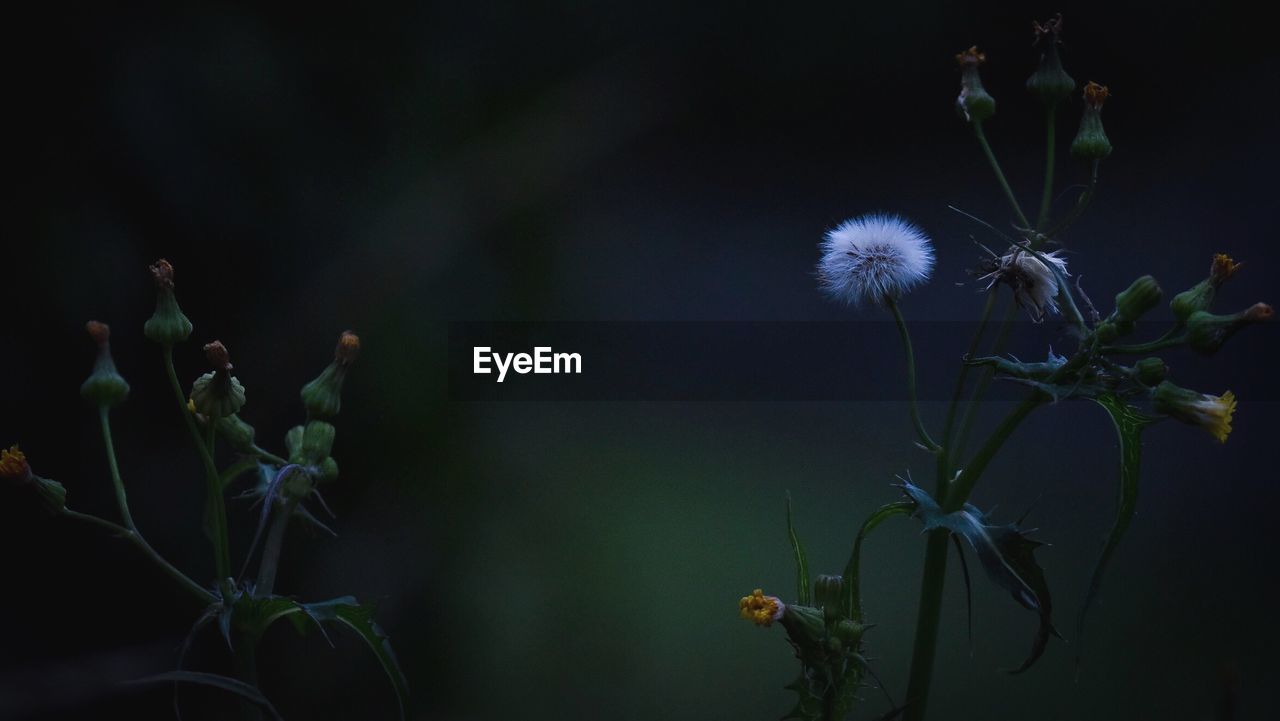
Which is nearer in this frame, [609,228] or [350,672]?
[350,672]

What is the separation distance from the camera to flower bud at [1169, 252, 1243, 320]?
56 centimetres

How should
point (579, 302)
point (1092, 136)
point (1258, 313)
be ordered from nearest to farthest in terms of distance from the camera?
1. point (1258, 313)
2. point (1092, 136)
3. point (579, 302)

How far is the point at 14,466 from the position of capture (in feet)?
2.03

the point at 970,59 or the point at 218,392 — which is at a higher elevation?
the point at 970,59

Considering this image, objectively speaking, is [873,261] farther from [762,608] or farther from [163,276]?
[163,276]

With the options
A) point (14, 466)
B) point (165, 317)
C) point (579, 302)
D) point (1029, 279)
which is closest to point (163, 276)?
point (165, 317)

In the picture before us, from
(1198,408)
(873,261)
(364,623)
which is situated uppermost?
(873,261)

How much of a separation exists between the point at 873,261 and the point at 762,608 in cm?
22

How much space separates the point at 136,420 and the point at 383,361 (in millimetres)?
232

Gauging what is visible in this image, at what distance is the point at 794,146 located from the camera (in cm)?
138

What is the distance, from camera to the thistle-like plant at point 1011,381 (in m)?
0.55

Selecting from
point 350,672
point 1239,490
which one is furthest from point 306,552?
point 1239,490

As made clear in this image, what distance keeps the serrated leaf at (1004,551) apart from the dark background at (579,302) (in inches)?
17.2

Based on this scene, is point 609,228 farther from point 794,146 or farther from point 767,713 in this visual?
point 767,713
